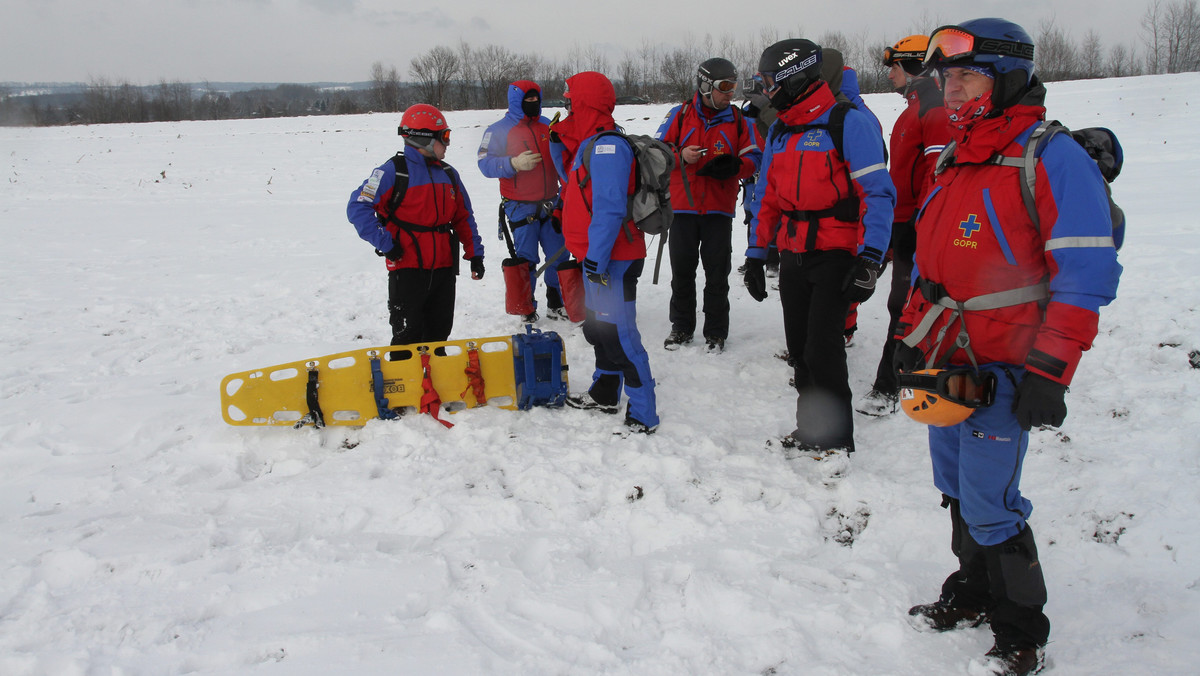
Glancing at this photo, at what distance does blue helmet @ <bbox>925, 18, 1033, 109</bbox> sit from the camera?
224cm

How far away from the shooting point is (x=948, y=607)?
278 cm

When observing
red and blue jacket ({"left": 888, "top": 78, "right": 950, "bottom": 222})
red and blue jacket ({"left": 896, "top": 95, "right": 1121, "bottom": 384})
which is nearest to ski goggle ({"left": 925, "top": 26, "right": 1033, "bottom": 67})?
red and blue jacket ({"left": 896, "top": 95, "right": 1121, "bottom": 384})

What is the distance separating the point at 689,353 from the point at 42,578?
4.44 m

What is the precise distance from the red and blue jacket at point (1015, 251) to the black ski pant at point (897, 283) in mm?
2292

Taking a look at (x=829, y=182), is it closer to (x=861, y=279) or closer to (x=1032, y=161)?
(x=861, y=279)

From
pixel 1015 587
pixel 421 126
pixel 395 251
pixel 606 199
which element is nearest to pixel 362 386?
pixel 395 251

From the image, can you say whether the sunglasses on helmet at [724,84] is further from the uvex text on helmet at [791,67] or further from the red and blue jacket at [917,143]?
the uvex text on helmet at [791,67]

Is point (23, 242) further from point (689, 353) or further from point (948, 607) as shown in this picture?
point (948, 607)

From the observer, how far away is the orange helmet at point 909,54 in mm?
4605

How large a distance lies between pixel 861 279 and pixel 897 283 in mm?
1185

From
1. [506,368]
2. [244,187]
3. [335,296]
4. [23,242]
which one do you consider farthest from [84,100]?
[506,368]

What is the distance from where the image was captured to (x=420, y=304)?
508 centimetres

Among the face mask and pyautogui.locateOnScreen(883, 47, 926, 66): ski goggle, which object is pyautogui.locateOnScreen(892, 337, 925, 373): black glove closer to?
pyautogui.locateOnScreen(883, 47, 926, 66): ski goggle

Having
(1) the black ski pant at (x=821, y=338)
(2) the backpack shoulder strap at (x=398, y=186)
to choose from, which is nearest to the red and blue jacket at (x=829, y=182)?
(1) the black ski pant at (x=821, y=338)
